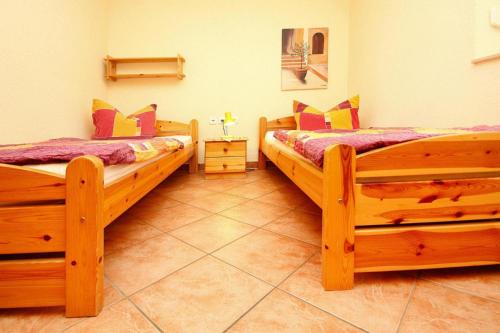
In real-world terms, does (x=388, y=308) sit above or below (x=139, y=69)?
below

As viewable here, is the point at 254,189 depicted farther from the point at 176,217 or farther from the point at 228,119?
the point at 228,119

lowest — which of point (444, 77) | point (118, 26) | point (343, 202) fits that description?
point (343, 202)

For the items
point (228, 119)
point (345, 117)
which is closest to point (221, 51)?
point (228, 119)

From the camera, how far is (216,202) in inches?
72.6

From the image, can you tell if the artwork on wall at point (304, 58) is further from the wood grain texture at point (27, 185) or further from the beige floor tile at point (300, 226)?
the wood grain texture at point (27, 185)

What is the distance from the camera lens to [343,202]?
793 mm

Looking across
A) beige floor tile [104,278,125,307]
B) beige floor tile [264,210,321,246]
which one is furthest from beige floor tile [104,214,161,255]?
beige floor tile [264,210,321,246]

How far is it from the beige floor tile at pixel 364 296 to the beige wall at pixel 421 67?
1.14m

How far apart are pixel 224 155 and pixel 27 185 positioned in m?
1.93

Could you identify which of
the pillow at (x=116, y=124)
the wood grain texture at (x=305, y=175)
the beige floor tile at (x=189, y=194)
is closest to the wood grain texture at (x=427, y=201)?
the wood grain texture at (x=305, y=175)

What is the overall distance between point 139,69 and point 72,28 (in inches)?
28.3

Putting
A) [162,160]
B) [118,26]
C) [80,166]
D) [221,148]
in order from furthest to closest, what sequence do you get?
[118,26]
[221,148]
[162,160]
[80,166]

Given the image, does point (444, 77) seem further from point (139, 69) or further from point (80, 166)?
point (139, 69)

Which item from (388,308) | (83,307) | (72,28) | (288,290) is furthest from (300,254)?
(72,28)
